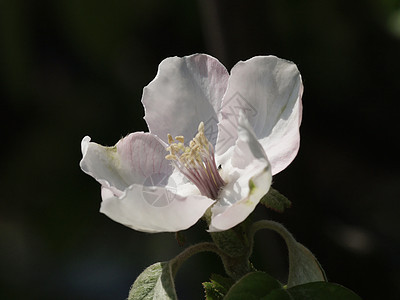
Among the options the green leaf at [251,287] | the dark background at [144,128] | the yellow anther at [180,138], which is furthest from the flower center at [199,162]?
the dark background at [144,128]

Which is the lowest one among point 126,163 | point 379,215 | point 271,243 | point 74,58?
point 379,215

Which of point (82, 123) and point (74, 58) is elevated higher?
point (74, 58)

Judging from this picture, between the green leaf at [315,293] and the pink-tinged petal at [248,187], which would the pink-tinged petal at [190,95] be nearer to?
the pink-tinged petal at [248,187]

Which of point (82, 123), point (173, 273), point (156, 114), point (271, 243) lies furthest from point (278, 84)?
point (82, 123)

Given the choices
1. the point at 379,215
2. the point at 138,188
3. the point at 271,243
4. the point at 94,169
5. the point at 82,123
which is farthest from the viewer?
the point at 82,123

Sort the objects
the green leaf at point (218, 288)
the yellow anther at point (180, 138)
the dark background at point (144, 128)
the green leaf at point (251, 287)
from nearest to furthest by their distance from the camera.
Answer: the green leaf at point (251, 287), the green leaf at point (218, 288), the yellow anther at point (180, 138), the dark background at point (144, 128)

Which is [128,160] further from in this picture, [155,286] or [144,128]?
[144,128]

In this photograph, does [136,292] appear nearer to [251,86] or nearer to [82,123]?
[251,86]

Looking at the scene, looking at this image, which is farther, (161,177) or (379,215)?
(379,215)
